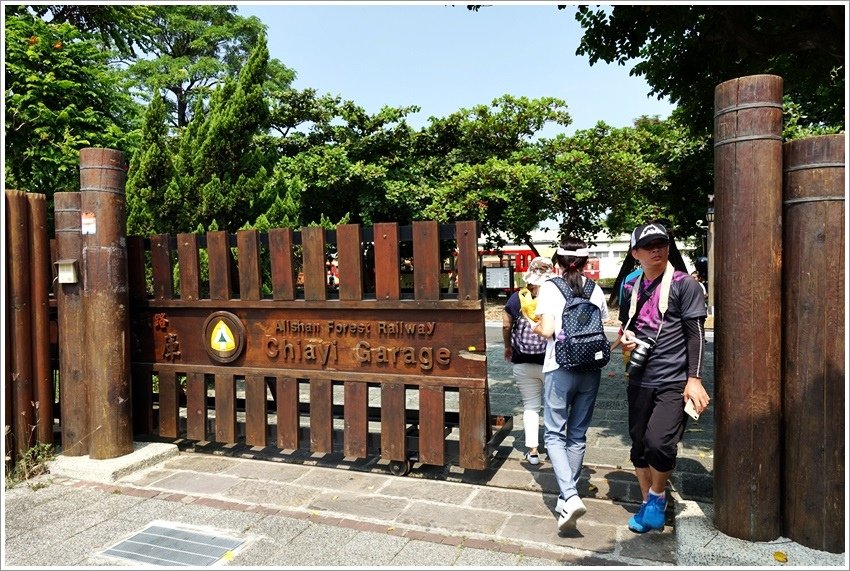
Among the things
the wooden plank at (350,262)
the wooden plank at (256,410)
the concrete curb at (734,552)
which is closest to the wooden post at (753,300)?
the concrete curb at (734,552)

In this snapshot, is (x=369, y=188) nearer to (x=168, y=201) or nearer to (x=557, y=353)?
(x=168, y=201)

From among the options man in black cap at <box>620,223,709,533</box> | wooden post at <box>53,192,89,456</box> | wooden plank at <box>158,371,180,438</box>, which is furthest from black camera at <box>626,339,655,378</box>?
wooden post at <box>53,192,89,456</box>

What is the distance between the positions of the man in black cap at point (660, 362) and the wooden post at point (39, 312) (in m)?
4.51

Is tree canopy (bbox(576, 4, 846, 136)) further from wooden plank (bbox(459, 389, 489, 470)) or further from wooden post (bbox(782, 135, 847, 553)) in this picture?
wooden plank (bbox(459, 389, 489, 470))

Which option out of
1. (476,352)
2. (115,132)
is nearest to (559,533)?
(476,352)

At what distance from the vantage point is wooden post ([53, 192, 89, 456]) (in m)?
5.21

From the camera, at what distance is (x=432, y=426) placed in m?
4.75

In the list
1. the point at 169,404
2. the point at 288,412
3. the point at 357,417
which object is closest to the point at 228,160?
the point at 169,404

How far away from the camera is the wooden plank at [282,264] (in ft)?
16.9

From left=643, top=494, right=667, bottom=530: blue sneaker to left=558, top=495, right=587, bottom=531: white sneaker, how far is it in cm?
41

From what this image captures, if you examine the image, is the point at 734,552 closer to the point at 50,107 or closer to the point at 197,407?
the point at 197,407

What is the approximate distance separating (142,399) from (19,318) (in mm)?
1196

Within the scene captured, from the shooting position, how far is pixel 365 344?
4941 mm

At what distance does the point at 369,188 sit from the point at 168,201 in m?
11.6
